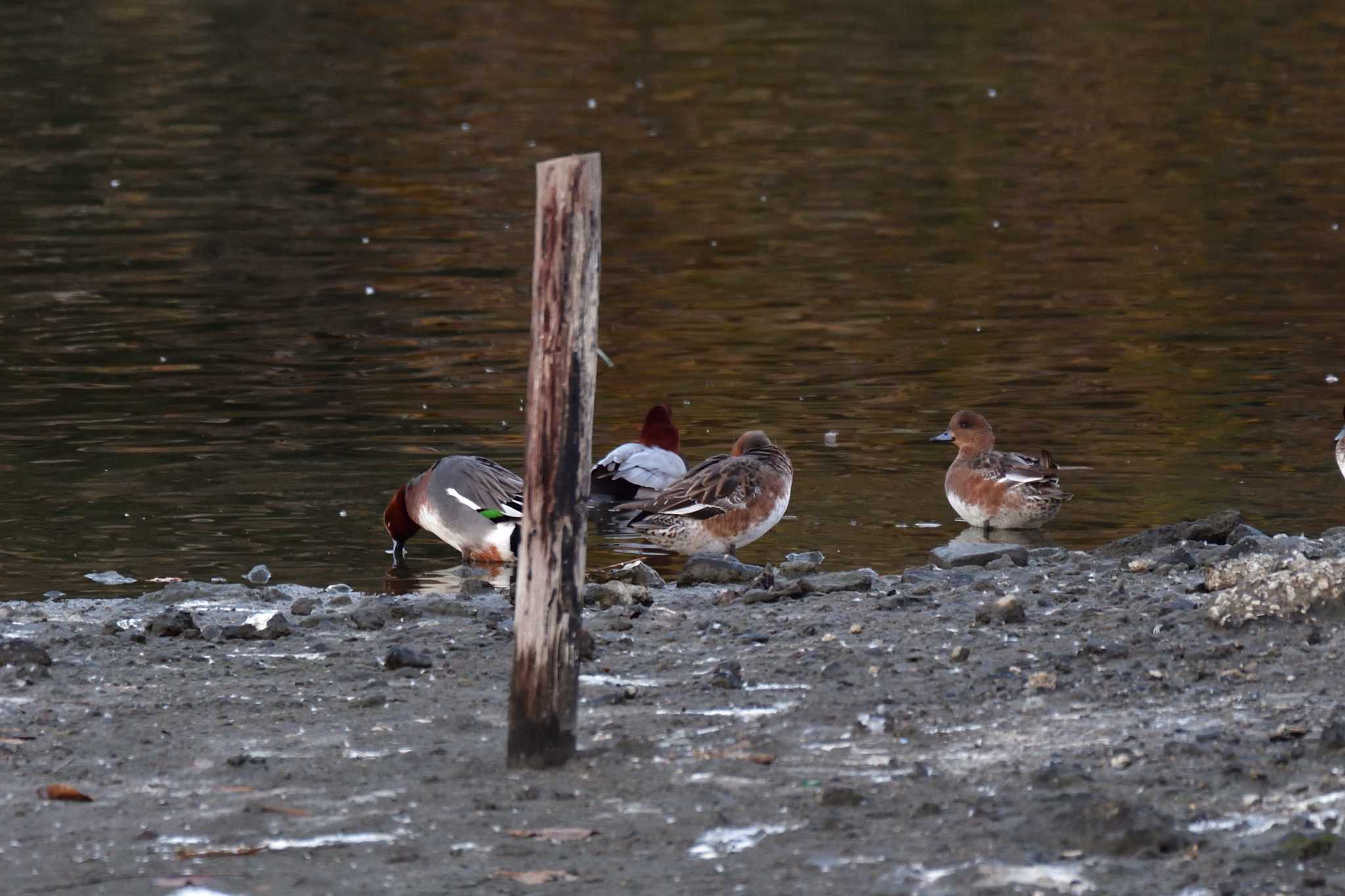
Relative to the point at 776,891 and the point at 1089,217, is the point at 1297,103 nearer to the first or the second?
the point at 1089,217

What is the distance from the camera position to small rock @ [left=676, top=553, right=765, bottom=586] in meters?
10.2

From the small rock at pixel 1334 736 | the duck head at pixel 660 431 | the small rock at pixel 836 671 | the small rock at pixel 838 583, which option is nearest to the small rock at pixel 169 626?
the small rock at pixel 838 583

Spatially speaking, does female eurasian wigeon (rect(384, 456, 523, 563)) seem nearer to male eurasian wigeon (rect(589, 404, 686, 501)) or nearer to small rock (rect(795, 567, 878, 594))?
male eurasian wigeon (rect(589, 404, 686, 501))

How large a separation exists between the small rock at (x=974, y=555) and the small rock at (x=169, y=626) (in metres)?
3.70

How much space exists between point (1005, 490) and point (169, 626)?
5.01 m

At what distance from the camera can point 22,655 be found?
8.23 m

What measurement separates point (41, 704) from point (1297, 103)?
27.2 metres

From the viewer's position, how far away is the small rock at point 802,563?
34.2 feet

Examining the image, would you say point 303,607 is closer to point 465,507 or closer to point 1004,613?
point 465,507

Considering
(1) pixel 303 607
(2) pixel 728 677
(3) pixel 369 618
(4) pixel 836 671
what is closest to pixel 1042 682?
(4) pixel 836 671

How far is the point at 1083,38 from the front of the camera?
132 feet

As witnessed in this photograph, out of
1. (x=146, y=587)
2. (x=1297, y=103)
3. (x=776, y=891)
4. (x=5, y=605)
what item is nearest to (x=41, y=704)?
(x=5, y=605)

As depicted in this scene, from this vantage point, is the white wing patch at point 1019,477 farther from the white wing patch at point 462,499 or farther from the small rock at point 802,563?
the white wing patch at point 462,499

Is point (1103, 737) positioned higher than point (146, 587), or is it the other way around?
point (1103, 737)
